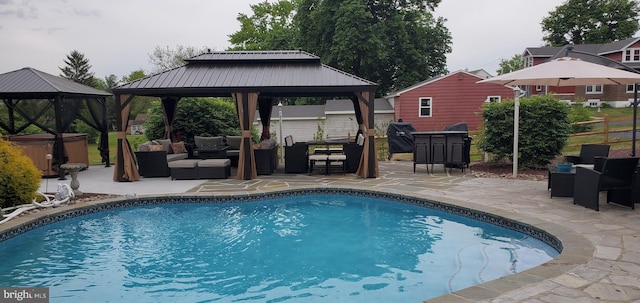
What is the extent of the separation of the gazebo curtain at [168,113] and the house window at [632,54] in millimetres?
31349

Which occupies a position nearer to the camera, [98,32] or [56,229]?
[56,229]

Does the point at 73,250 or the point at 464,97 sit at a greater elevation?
the point at 464,97

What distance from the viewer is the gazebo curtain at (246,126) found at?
9898 millimetres

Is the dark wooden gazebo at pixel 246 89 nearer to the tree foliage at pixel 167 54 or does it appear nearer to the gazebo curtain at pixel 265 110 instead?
the gazebo curtain at pixel 265 110

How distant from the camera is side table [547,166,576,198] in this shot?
691 cm

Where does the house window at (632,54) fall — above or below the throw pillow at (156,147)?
above

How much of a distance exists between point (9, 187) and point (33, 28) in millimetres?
7174

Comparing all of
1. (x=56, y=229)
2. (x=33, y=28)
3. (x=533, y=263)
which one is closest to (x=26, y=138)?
(x=33, y=28)

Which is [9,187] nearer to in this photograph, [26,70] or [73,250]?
[73,250]

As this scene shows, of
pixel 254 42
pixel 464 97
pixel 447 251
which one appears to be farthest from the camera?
pixel 254 42

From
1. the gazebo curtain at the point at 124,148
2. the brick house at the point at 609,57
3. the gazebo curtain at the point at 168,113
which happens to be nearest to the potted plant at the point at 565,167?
the gazebo curtain at the point at 124,148

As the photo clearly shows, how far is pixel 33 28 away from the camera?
1186 centimetres

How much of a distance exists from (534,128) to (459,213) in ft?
14.5

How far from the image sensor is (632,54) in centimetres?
2848
